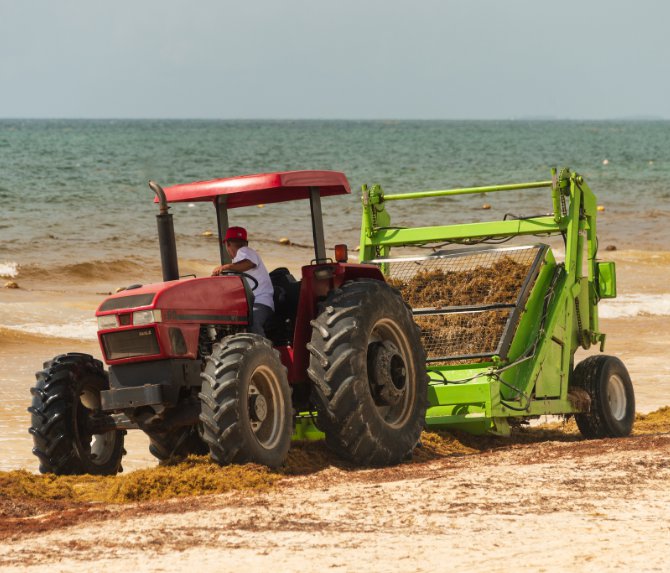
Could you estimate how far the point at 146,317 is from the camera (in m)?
7.49

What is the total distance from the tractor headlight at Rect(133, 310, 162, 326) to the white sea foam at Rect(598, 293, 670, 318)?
12183 mm

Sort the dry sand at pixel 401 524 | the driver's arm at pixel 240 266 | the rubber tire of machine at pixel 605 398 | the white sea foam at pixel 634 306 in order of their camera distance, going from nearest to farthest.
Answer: the dry sand at pixel 401 524 < the driver's arm at pixel 240 266 < the rubber tire of machine at pixel 605 398 < the white sea foam at pixel 634 306

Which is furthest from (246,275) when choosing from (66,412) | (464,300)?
(464,300)

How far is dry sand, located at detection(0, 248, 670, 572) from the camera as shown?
17.4ft

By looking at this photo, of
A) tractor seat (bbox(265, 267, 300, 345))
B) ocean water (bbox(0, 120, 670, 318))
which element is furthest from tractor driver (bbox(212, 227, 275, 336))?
ocean water (bbox(0, 120, 670, 318))

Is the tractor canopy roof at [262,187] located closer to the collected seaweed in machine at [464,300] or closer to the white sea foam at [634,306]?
the collected seaweed in machine at [464,300]

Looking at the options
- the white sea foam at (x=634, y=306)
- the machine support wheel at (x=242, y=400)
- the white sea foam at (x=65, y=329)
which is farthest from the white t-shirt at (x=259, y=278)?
the white sea foam at (x=634, y=306)

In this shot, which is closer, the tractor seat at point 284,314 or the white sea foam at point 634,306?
the tractor seat at point 284,314

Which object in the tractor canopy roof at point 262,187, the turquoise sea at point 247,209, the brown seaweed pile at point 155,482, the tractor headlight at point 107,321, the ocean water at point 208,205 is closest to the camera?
the brown seaweed pile at point 155,482

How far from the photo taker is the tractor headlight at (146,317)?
24.5 feet

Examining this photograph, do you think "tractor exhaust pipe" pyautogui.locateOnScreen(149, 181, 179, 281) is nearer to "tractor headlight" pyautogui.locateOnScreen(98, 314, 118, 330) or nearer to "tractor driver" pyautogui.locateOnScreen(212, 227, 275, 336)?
"tractor driver" pyautogui.locateOnScreen(212, 227, 275, 336)

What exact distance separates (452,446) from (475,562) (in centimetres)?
423

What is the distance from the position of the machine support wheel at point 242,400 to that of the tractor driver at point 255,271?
56 cm

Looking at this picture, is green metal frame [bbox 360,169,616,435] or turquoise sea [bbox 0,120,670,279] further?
turquoise sea [bbox 0,120,670,279]
